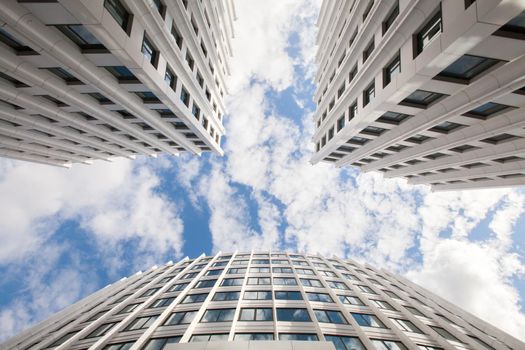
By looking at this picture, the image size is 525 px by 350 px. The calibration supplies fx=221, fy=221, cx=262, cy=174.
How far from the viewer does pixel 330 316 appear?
62.7 ft

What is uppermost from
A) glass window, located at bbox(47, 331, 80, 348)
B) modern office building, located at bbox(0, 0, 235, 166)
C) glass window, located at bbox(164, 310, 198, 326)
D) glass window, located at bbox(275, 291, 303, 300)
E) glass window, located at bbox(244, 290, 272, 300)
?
modern office building, located at bbox(0, 0, 235, 166)

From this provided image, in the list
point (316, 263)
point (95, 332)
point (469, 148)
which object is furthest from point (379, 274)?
point (95, 332)

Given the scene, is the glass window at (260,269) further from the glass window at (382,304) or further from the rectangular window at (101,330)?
the rectangular window at (101,330)

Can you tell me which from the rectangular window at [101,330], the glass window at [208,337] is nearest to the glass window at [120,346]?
the rectangular window at [101,330]

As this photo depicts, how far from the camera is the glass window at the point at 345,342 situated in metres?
15.9

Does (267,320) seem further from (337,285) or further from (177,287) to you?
(177,287)

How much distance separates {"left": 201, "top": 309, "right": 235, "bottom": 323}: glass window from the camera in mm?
18594

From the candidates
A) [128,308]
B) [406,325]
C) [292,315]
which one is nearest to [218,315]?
[292,315]

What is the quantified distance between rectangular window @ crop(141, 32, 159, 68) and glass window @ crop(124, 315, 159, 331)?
20.3 m

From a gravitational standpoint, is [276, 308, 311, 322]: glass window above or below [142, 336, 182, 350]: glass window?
above

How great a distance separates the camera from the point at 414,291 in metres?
28.5

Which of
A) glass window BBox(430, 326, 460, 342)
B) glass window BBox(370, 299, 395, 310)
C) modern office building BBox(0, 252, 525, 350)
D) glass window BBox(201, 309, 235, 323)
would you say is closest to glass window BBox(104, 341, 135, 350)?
modern office building BBox(0, 252, 525, 350)

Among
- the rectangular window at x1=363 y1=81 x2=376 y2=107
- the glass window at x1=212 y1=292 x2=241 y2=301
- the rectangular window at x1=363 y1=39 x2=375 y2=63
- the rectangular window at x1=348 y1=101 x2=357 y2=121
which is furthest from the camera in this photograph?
the glass window at x1=212 y1=292 x2=241 y2=301

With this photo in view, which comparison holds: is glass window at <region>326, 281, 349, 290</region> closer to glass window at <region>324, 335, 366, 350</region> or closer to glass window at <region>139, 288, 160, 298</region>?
glass window at <region>324, 335, 366, 350</region>
